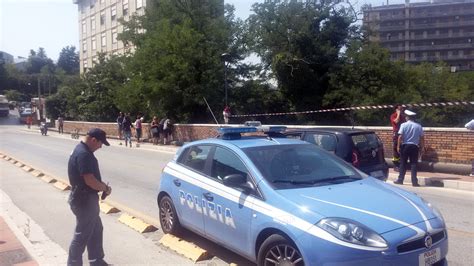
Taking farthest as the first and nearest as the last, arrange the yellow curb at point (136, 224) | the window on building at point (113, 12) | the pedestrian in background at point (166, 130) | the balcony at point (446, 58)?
the balcony at point (446, 58), the window on building at point (113, 12), the pedestrian in background at point (166, 130), the yellow curb at point (136, 224)

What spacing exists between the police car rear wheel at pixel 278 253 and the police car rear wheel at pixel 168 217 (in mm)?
2261

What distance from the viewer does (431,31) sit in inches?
4700

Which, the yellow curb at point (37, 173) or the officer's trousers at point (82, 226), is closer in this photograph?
the officer's trousers at point (82, 226)

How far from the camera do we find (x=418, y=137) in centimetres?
1091

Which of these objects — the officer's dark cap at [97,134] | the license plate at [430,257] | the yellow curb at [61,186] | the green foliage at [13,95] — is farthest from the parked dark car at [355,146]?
the green foliage at [13,95]

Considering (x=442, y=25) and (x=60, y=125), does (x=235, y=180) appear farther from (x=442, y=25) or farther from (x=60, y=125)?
(x=442, y=25)

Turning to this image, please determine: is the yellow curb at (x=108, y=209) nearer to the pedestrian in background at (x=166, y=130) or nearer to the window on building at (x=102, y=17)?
the pedestrian in background at (x=166, y=130)

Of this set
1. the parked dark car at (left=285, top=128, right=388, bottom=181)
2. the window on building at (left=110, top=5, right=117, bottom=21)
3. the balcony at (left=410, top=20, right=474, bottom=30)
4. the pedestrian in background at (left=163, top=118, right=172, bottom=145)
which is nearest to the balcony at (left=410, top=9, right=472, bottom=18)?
the balcony at (left=410, top=20, right=474, bottom=30)

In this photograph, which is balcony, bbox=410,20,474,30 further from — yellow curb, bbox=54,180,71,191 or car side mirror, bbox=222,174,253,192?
car side mirror, bbox=222,174,253,192

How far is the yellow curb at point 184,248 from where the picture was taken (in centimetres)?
592

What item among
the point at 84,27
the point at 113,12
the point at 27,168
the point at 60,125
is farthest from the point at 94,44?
the point at 27,168

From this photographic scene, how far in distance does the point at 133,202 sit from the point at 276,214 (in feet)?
20.0

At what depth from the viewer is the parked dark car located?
30.2ft

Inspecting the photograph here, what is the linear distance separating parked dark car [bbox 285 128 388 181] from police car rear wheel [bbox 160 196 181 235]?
3087 millimetres
